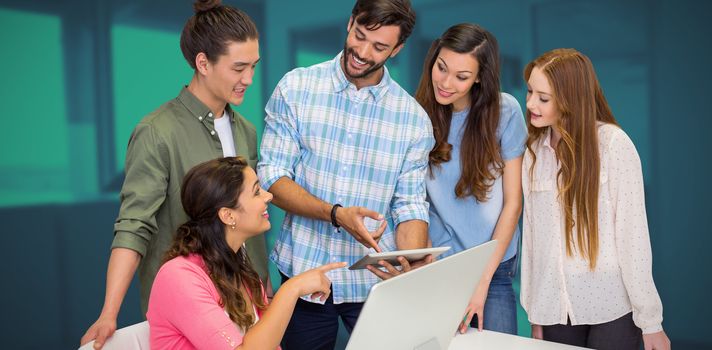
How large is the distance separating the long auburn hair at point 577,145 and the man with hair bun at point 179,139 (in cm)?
87

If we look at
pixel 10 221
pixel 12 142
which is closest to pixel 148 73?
pixel 12 142

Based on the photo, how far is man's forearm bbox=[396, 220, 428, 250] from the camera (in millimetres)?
2148

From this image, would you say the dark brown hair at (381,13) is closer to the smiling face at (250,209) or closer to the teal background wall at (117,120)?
the smiling face at (250,209)

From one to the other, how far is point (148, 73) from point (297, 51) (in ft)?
3.18

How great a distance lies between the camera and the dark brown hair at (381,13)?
2.08 metres

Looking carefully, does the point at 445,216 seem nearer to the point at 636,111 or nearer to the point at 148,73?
the point at 636,111

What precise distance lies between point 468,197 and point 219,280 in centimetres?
90

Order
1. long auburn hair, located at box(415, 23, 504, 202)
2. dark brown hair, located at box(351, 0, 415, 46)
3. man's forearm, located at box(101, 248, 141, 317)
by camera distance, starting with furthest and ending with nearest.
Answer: long auburn hair, located at box(415, 23, 504, 202), dark brown hair, located at box(351, 0, 415, 46), man's forearm, located at box(101, 248, 141, 317)

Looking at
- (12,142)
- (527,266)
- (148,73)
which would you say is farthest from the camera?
(148,73)

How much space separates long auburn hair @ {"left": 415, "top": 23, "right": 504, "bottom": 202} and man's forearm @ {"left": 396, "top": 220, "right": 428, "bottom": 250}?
0.18 m

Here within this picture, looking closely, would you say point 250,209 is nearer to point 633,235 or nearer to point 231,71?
point 231,71

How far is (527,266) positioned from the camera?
2160 millimetres

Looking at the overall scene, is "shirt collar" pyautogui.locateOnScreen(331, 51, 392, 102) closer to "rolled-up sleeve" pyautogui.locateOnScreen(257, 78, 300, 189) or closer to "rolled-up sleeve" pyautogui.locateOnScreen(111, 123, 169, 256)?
"rolled-up sleeve" pyautogui.locateOnScreen(257, 78, 300, 189)

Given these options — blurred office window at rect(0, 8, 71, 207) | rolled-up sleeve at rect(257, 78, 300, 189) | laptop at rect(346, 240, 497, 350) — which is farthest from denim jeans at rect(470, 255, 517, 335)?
blurred office window at rect(0, 8, 71, 207)
